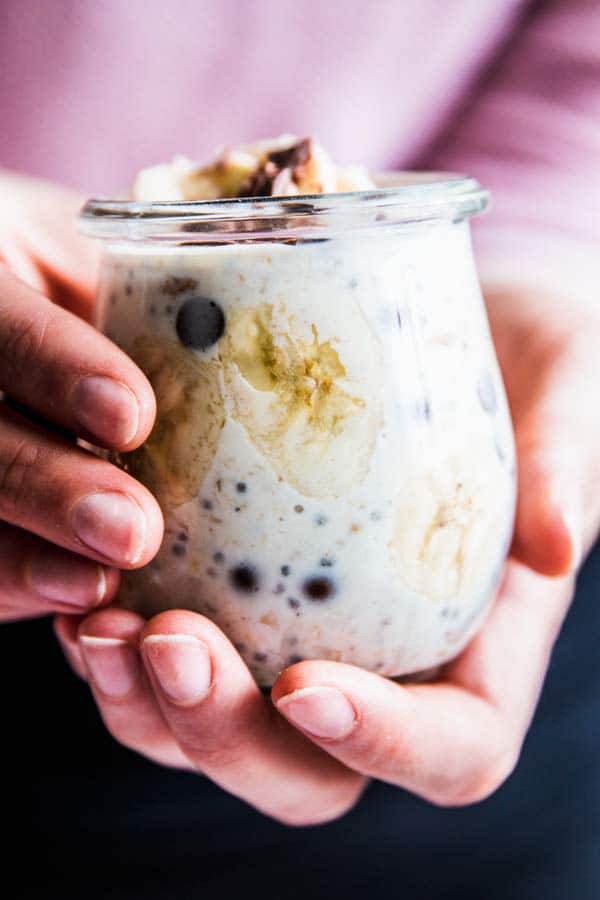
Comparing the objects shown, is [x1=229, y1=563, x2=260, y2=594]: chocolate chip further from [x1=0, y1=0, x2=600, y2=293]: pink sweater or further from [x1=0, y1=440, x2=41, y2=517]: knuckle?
[x1=0, y1=0, x2=600, y2=293]: pink sweater

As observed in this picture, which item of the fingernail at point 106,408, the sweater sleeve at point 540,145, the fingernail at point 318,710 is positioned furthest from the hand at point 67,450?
the sweater sleeve at point 540,145

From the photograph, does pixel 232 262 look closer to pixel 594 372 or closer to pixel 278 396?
pixel 278 396

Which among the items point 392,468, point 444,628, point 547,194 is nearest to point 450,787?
point 444,628

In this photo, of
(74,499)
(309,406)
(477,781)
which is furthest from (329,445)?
(477,781)

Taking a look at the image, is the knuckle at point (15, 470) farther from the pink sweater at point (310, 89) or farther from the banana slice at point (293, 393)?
the pink sweater at point (310, 89)

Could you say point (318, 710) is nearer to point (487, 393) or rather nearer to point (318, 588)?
point (318, 588)
